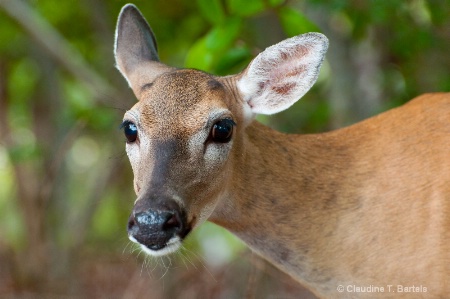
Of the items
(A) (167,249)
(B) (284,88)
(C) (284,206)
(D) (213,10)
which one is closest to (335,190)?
(C) (284,206)

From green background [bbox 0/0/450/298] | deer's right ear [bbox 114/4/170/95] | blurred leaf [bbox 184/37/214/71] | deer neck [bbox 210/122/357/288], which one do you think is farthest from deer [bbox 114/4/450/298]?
green background [bbox 0/0/450/298]

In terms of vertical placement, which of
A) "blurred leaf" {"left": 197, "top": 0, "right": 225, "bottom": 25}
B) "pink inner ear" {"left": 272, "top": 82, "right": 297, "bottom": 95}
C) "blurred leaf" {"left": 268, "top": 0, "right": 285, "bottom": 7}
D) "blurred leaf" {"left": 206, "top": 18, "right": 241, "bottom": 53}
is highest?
"blurred leaf" {"left": 268, "top": 0, "right": 285, "bottom": 7}

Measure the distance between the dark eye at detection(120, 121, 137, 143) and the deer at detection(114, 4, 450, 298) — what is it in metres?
0.01

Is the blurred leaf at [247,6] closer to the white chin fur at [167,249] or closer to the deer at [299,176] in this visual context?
the deer at [299,176]

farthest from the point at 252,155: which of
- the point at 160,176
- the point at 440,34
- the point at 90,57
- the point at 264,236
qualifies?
the point at 90,57

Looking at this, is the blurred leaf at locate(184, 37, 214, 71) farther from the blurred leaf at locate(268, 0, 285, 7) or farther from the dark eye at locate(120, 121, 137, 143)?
the dark eye at locate(120, 121, 137, 143)

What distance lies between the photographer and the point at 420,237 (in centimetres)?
466

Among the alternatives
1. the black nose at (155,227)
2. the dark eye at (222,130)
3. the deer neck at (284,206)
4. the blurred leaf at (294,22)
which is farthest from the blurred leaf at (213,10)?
the black nose at (155,227)

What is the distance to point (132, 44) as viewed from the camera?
581 centimetres

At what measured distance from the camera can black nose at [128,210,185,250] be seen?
418cm

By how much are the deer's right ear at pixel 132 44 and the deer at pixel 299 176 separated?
0.20m

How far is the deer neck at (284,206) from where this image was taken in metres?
5.03

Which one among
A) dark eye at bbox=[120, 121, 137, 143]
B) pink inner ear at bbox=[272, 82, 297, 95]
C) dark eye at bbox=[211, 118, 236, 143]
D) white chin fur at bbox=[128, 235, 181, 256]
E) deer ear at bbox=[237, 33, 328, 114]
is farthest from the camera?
pink inner ear at bbox=[272, 82, 297, 95]

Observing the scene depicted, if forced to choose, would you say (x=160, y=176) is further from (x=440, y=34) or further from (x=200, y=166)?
(x=440, y=34)
